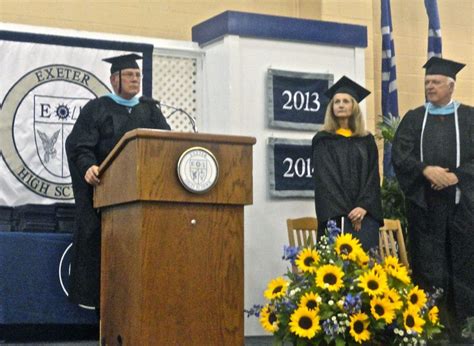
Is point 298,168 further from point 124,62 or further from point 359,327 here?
point 359,327

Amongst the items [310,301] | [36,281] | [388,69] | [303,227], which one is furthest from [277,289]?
[388,69]

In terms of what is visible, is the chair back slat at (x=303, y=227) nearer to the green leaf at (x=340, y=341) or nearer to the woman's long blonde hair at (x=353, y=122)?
the woman's long blonde hair at (x=353, y=122)

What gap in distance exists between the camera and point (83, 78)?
628 cm

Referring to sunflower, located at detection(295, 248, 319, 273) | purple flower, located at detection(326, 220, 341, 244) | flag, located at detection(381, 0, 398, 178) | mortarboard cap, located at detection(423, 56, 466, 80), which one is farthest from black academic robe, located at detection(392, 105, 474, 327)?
flag, located at detection(381, 0, 398, 178)

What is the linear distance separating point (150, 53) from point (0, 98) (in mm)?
1018

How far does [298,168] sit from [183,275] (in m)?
2.94

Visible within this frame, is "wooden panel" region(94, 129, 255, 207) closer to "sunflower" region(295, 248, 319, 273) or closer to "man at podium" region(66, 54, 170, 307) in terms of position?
"sunflower" region(295, 248, 319, 273)

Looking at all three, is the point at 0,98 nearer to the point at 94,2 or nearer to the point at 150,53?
the point at 150,53

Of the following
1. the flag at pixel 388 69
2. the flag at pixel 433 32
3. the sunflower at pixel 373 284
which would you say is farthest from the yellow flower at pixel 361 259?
the flag at pixel 433 32

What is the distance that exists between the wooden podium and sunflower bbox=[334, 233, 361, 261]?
2.12ft

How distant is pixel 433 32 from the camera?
7922mm

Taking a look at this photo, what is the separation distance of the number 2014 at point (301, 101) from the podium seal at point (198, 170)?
287 centimetres

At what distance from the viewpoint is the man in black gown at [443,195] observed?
5.58 m

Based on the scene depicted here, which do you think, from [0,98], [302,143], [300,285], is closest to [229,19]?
[302,143]
